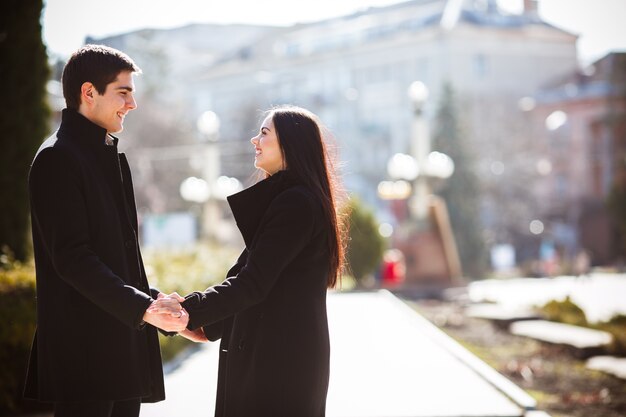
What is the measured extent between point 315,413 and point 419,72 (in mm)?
50563

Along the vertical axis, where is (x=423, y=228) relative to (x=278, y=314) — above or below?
above

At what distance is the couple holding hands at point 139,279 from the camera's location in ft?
11.6

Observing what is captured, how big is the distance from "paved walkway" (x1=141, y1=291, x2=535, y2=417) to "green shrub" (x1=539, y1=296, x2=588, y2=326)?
3183 millimetres

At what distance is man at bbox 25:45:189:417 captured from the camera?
11.6 ft

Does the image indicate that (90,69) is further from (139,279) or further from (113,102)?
(139,279)

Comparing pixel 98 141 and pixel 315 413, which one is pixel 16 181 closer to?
pixel 98 141

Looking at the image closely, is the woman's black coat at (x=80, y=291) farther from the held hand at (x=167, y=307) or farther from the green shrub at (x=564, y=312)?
the green shrub at (x=564, y=312)

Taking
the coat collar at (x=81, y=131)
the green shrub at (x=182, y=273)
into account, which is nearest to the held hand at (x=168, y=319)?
the coat collar at (x=81, y=131)

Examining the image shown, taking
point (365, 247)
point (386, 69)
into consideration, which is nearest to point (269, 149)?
point (365, 247)

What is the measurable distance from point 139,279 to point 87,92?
0.81 metres

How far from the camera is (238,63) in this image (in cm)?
5706

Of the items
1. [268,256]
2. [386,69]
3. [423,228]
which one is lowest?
[268,256]

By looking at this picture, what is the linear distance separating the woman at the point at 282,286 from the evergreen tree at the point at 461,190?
124 feet

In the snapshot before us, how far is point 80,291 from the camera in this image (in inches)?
138
